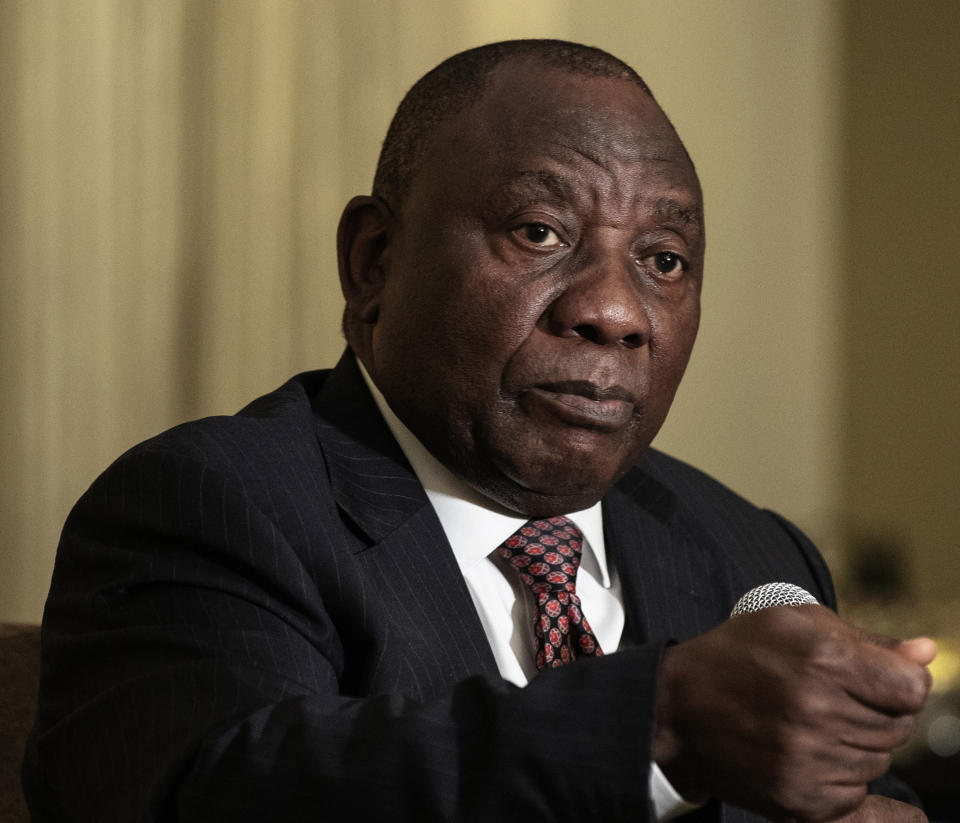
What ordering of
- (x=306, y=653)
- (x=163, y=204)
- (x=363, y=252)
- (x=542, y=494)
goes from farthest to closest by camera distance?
(x=163, y=204)
(x=363, y=252)
(x=542, y=494)
(x=306, y=653)

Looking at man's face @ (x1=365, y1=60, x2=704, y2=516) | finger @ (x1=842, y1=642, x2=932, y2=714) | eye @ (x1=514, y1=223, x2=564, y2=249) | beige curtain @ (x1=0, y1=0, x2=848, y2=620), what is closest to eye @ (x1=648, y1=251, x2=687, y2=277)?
man's face @ (x1=365, y1=60, x2=704, y2=516)

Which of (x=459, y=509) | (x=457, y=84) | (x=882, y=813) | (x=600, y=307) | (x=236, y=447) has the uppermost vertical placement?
(x=457, y=84)

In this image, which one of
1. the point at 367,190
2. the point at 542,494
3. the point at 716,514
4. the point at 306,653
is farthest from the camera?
the point at 367,190

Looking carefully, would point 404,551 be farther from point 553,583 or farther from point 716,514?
point 716,514

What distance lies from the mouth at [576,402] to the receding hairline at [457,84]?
31 cm

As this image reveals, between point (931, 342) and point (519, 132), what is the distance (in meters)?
3.48

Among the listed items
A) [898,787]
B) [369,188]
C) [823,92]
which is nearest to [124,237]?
[369,188]

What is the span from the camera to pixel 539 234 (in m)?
1.37

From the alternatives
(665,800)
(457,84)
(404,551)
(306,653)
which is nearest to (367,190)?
(457,84)

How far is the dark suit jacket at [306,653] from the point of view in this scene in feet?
3.04

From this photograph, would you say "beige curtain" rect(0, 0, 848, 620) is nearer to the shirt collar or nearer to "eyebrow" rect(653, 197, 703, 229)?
the shirt collar

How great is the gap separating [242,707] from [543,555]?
50 cm

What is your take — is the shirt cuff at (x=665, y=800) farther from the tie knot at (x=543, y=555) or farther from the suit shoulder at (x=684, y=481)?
the suit shoulder at (x=684, y=481)

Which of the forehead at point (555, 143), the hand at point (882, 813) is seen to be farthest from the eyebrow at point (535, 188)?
the hand at point (882, 813)
